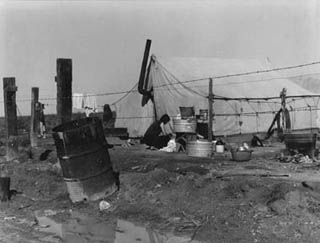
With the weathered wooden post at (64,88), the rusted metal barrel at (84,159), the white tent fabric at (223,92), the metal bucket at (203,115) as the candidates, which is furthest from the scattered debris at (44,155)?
the white tent fabric at (223,92)

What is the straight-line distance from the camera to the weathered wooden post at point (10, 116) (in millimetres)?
15789

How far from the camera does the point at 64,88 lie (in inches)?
497

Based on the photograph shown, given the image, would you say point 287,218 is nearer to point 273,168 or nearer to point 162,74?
point 273,168

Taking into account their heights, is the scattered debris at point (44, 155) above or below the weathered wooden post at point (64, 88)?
below

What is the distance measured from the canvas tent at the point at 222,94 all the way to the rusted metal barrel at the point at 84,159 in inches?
378

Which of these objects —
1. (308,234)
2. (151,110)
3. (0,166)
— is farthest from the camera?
(151,110)

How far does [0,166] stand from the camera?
583 inches

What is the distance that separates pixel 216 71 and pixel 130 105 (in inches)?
179

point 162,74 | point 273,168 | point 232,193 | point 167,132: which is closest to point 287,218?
point 232,193

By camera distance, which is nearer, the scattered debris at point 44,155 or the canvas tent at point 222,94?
the scattered debris at point 44,155

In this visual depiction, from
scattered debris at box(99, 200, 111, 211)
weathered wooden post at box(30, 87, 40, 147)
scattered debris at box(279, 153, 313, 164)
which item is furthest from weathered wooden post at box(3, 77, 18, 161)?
scattered debris at box(279, 153, 313, 164)

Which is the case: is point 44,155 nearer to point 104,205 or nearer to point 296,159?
point 104,205

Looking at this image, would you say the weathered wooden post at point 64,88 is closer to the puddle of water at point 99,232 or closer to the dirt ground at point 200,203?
the dirt ground at point 200,203

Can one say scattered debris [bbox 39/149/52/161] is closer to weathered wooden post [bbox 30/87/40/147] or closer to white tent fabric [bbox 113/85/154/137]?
weathered wooden post [bbox 30/87/40/147]
